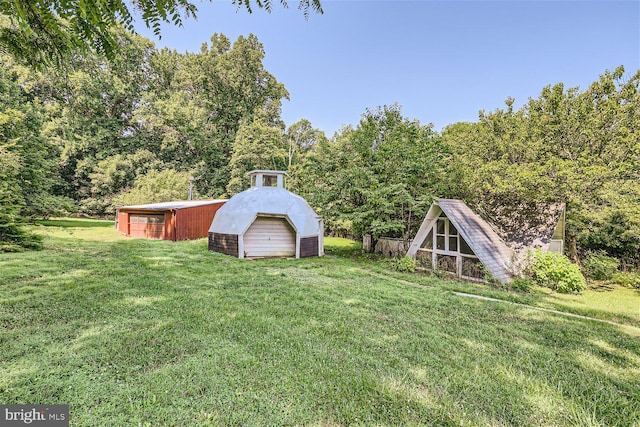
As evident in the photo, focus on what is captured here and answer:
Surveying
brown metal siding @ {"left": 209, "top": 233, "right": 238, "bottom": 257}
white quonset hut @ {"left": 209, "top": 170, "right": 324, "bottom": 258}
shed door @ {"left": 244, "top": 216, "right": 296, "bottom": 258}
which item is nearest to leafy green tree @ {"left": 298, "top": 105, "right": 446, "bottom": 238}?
white quonset hut @ {"left": 209, "top": 170, "right": 324, "bottom": 258}

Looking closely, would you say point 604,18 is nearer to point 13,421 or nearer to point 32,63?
point 32,63

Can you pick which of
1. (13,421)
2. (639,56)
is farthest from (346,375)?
(639,56)

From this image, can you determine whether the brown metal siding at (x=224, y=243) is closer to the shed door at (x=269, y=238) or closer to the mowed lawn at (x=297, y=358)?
the shed door at (x=269, y=238)

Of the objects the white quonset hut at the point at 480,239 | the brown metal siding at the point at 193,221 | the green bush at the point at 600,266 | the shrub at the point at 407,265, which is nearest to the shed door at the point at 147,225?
the brown metal siding at the point at 193,221

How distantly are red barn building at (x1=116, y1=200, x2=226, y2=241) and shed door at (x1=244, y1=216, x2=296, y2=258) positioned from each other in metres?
6.96

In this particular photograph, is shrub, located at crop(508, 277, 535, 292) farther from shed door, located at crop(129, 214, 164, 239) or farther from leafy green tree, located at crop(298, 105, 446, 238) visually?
shed door, located at crop(129, 214, 164, 239)

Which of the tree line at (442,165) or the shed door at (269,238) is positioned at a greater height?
the tree line at (442,165)

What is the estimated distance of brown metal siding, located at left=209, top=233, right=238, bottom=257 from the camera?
12.1 meters

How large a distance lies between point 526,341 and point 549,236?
7.94 metres

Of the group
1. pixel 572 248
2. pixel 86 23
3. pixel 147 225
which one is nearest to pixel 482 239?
pixel 572 248

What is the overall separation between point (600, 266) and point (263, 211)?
1412 centimetres

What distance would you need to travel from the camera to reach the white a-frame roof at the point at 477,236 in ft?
30.8

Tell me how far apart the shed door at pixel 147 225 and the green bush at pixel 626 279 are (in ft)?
74.0

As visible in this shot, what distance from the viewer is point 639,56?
34.2ft
